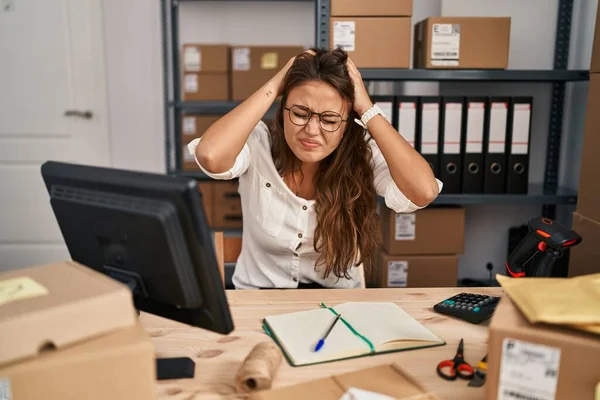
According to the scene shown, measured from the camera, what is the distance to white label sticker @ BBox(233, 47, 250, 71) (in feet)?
8.66

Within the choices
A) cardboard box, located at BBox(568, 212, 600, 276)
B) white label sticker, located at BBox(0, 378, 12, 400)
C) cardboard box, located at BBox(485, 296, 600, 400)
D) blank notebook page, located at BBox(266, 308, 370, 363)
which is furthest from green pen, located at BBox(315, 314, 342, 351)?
cardboard box, located at BBox(568, 212, 600, 276)

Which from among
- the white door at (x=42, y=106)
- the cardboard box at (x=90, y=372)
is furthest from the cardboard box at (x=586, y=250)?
the white door at (x=42, y=106)

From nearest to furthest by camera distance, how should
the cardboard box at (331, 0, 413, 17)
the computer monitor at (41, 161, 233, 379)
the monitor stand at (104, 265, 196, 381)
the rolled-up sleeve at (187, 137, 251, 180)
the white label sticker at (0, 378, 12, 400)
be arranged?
the white label sticker at (0, 378, 12, 400) < the computer monitor at (41, 161, 233, 379) < the monitor stand at (104, 265, 196, 381) < the rolled-up sleeve at (187, 137, 251, 180) < the cardboard box at (331, 0, 413, 17)

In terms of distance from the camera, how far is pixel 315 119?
4.29 ft

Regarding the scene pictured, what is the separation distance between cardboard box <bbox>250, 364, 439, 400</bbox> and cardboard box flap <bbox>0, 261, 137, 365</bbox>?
246 mm

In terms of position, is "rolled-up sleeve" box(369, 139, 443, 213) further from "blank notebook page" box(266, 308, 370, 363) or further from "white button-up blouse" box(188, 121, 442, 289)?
"blank notebook page" box(266, 308, 370, 363)

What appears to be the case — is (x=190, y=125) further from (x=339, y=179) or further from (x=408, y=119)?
(x=339, y=179)

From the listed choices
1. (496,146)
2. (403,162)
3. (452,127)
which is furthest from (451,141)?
(403,162)

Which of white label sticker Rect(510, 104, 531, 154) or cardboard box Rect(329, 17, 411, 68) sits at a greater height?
cardboard box Rect(329, 17, 411, 68)

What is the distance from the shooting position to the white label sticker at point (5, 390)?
572mm

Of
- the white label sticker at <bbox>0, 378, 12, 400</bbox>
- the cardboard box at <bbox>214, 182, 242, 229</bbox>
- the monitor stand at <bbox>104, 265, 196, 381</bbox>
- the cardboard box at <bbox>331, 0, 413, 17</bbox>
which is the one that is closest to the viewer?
the white label sticker at <bbox>0, 378, 12, 400</bbox>

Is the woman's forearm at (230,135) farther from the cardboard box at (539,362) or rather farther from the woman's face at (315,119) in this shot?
the cardboard box at (539,362)

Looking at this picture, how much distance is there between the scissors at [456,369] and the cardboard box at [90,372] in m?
0.45

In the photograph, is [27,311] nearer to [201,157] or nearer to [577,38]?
[201,157]
